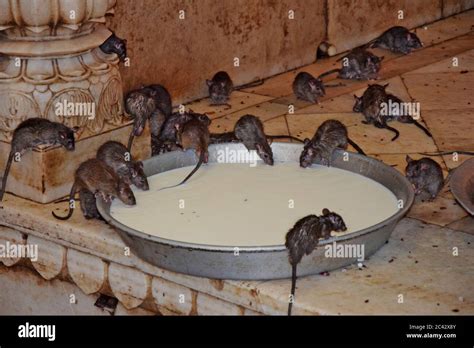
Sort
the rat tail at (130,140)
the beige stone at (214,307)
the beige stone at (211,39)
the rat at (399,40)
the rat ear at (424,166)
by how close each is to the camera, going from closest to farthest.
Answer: the beige stone at (214,307), the rat ear at (424,166), the rat tail at (130,140), the beige stone at (211,39), the rat at (399,40)

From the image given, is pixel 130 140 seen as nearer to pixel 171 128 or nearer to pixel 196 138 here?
pixel 196 138

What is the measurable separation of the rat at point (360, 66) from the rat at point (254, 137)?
7.90 feet

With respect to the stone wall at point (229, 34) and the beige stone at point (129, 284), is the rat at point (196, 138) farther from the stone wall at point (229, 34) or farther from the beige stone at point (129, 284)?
the stone wall at point (229, 34)

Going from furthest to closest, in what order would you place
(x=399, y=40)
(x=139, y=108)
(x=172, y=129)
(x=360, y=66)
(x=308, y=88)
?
(x=399, y=40), (x=360, y=66), (x=308, y=88), (x=172, y=129), (x=139, y=108)

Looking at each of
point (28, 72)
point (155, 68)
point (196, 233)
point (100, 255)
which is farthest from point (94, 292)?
point (155, 68)

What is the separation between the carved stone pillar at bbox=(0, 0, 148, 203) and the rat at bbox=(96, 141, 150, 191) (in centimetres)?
17

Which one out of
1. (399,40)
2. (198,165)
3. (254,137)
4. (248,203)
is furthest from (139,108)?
(399,40)

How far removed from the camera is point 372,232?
4840 millimetres

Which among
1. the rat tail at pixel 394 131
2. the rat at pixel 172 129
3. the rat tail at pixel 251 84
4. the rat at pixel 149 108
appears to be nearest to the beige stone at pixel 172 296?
the rat at pixel 149 108

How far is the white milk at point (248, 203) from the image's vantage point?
5.09 metres

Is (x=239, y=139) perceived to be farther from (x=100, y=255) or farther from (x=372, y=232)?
(x=372, y=232)

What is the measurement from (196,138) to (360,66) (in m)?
2.92

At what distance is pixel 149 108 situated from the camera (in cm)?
668
